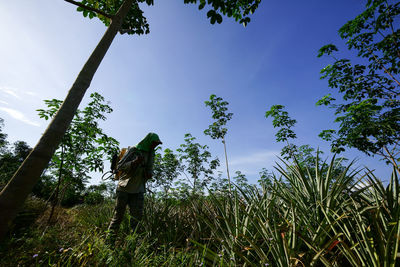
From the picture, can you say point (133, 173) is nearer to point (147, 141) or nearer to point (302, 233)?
point (147, 141)

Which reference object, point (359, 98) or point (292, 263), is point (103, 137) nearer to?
point (292, 263)

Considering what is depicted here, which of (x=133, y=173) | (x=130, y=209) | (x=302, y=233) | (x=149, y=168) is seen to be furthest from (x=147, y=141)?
(x=302, y=233)

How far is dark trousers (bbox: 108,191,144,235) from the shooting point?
281 cm

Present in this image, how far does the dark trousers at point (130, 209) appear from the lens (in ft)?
9.22

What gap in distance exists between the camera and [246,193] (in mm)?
2051

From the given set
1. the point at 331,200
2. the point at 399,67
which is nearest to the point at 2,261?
the point at 331,200

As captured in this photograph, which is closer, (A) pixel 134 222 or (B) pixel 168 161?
(A) pixel 134 222

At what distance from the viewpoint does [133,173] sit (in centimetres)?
304

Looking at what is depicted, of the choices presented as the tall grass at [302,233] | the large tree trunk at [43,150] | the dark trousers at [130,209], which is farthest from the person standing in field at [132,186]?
the large tree trunk at [43,150]

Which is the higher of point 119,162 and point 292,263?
point 119,162

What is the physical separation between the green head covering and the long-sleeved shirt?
107 mm

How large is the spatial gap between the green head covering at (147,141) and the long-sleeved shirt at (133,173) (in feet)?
0.35

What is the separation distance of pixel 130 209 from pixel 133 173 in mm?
689

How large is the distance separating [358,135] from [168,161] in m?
7.61
